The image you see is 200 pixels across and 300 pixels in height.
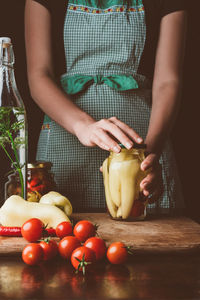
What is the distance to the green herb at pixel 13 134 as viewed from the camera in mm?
1109

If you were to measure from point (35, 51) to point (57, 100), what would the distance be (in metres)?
0.24

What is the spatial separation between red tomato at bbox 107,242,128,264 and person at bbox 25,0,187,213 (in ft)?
2.01

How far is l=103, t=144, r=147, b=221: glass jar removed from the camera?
3.48ft

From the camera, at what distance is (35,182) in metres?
1.18

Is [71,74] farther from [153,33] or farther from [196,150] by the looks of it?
[196,150]

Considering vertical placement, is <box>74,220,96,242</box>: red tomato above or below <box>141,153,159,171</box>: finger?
below

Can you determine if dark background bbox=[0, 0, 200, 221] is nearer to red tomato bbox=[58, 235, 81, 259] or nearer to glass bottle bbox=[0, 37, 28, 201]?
glass bottle bbox=[0, 37, 28, 201]

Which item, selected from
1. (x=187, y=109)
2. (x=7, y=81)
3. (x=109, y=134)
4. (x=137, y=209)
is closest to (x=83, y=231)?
(x=137, y=209)

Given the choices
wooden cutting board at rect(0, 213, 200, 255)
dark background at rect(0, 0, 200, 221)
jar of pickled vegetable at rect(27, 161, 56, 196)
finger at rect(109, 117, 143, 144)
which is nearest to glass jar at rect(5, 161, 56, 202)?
jar of pickled vegetable at rect(27, 161, 56, 196)

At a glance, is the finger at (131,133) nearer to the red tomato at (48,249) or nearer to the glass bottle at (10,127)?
the glass bottle at (10,127)

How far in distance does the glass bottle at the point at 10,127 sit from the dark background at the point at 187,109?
946 millimetres

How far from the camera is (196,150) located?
223 centimetres

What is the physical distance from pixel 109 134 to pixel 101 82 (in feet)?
1.14

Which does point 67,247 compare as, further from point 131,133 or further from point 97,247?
point 131,133
